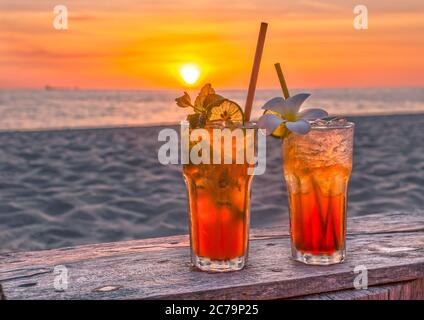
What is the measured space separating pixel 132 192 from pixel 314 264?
5336 mm

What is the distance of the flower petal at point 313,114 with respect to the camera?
1804 mm

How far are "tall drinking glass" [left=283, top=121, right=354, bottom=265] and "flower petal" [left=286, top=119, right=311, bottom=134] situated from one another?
0.20ft

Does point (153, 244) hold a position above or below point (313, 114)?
below

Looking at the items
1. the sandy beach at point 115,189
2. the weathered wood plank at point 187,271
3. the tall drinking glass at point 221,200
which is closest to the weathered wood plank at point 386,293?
the weathered wood plank at point 187,271

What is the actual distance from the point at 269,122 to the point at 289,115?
115 mm

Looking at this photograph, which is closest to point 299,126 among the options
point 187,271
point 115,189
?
point 187,271

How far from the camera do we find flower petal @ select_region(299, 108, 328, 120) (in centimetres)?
180

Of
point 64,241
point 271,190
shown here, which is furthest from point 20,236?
point 271,190

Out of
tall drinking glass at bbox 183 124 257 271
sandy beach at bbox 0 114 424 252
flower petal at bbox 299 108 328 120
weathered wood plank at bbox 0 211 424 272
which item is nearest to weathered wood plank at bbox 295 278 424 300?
tall drinking glass at bbox 183 124 257 271

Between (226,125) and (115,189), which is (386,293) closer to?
(226,125)

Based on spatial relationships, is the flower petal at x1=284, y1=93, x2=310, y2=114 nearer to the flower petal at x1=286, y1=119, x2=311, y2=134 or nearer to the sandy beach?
the flower petal at x1=286, y1=119, x2=311, y2=134

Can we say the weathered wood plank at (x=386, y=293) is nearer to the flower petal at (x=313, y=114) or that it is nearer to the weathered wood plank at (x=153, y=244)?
the weathered wood plank at (x=153, y=244)

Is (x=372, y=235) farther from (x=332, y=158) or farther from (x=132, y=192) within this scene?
(x=132, y=192)

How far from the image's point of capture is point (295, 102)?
1817mm
